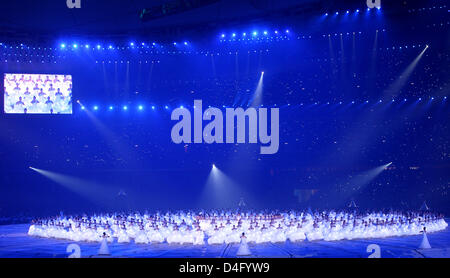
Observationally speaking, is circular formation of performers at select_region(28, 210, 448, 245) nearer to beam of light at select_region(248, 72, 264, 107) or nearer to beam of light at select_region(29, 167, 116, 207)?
beam of light at select_region(248, 72, 264, 107)

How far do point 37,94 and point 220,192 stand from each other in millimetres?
8818

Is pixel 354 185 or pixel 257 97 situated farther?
pixel 354 185

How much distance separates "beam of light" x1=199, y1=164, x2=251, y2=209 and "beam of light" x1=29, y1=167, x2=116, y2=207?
13.8 feet

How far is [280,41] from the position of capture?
18844 mm

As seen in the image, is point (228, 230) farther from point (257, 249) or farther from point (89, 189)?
point (89, 189)

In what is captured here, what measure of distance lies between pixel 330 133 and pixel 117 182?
383 inches

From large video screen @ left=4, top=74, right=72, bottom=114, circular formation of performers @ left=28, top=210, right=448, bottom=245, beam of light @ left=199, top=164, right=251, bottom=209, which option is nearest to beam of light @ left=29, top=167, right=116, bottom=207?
large video screen @ left=4, top=74, right=72, bottom=114

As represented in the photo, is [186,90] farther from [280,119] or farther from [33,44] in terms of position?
[33,44]

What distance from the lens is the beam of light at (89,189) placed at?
22328mm

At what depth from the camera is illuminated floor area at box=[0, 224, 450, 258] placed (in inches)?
430

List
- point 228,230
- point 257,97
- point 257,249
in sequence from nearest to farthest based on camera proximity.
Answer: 1. point 257,249
2. point 228,230
3. point 257,97

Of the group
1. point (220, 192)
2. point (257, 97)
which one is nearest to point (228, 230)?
point (257, 97)

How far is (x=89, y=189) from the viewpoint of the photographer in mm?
22625
